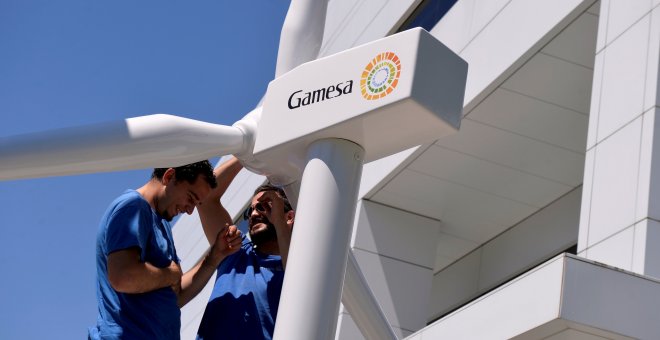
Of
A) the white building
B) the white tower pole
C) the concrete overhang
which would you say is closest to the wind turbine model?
the white tower pole

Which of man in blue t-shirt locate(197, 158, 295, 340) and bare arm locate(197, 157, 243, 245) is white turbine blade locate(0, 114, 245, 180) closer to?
man in blue t-shirt locate(197, 158, 295, 340)

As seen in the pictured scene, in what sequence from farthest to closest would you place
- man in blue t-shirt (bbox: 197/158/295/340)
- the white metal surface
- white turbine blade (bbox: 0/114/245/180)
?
man in blue t-shirt (bbox: 197/158/295/340) < the white metal surface < white turbine blade (bbox: 0/114/245/180)

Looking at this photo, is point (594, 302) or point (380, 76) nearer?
point (380, 76)

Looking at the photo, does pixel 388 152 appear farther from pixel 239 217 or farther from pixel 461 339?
pixel 239 217

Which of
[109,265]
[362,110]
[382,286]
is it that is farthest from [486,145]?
[362,110]

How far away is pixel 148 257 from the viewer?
3.57 m

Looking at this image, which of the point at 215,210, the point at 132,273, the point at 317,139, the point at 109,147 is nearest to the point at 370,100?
the point at 317,139

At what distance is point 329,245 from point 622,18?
5.61 metres

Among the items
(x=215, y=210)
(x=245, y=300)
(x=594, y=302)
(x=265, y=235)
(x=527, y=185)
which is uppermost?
(x=527, y=185)

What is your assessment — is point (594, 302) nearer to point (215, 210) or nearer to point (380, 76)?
point (215, 210)

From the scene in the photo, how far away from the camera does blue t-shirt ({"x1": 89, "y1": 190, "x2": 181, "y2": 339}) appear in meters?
3.41

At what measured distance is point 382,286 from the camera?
38.3 ft

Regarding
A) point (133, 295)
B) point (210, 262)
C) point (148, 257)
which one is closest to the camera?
point (133, 295)

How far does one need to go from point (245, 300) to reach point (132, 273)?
0.56 meters
